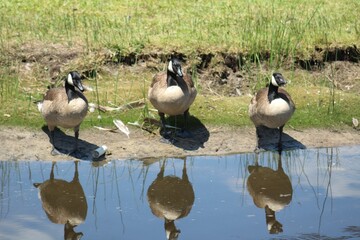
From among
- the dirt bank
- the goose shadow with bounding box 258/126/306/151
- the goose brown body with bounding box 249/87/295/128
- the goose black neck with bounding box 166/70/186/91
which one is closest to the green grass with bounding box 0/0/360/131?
the dirt bank

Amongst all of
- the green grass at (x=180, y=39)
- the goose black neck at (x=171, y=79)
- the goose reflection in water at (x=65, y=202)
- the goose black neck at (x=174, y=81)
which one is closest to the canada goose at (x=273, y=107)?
the green grass at (x=180, y=39)

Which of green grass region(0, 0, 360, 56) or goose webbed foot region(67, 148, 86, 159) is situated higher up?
green grass region(0, 0, 360, 56)

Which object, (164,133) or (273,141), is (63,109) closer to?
(164,133)

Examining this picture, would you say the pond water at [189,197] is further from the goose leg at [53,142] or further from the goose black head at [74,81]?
the goose black head at [74,81]

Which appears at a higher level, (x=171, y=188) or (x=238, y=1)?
(x=238, y=1)

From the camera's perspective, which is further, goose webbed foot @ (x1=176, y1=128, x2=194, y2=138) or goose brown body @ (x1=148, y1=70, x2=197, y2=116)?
goose webbed foot @ (x1=176, y1=128, x2=194, y2=138)

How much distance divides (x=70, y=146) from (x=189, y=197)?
266 cm

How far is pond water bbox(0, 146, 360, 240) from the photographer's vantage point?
9.31 metres

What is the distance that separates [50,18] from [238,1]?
409cm

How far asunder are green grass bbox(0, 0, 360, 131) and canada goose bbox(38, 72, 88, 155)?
2.71 feet

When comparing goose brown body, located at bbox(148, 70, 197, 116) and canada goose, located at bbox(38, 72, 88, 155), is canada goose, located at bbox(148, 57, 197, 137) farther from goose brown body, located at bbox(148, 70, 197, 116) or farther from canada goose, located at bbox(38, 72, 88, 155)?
canada goose, located at bbox(38, 72, 88, 155)

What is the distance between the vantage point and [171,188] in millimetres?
11039

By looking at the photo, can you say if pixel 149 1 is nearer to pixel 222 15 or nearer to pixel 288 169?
pixel 222 15

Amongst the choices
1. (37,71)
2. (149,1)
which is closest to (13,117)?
(37,71)
